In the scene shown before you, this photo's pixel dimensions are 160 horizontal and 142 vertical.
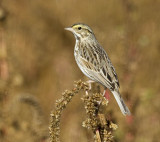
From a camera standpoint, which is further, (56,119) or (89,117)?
(89,117)

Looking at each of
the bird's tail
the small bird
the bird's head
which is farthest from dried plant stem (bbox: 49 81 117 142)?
the bird's head

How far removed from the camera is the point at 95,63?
17.6 ft

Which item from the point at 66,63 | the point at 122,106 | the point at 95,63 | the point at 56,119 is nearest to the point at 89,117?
the point at 56,119

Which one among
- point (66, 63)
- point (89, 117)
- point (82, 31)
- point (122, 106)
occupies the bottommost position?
point (89, 117)

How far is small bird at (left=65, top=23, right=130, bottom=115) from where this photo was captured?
499cm

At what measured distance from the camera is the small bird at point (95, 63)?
16.4 feet

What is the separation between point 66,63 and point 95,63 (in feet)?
11.4

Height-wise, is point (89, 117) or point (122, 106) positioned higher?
point (122, 106)

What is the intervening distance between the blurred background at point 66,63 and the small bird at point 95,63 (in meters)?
0.20

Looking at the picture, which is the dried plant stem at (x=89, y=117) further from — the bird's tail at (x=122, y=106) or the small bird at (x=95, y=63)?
the small bird at (x=95, y=63)

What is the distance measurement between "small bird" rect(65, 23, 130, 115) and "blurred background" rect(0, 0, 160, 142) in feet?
0.65

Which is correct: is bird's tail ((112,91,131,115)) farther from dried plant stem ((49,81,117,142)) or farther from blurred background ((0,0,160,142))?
dried plant stem ((49,81,117,142))

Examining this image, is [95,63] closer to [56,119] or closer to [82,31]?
[82,31]

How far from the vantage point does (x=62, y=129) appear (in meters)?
7.81
